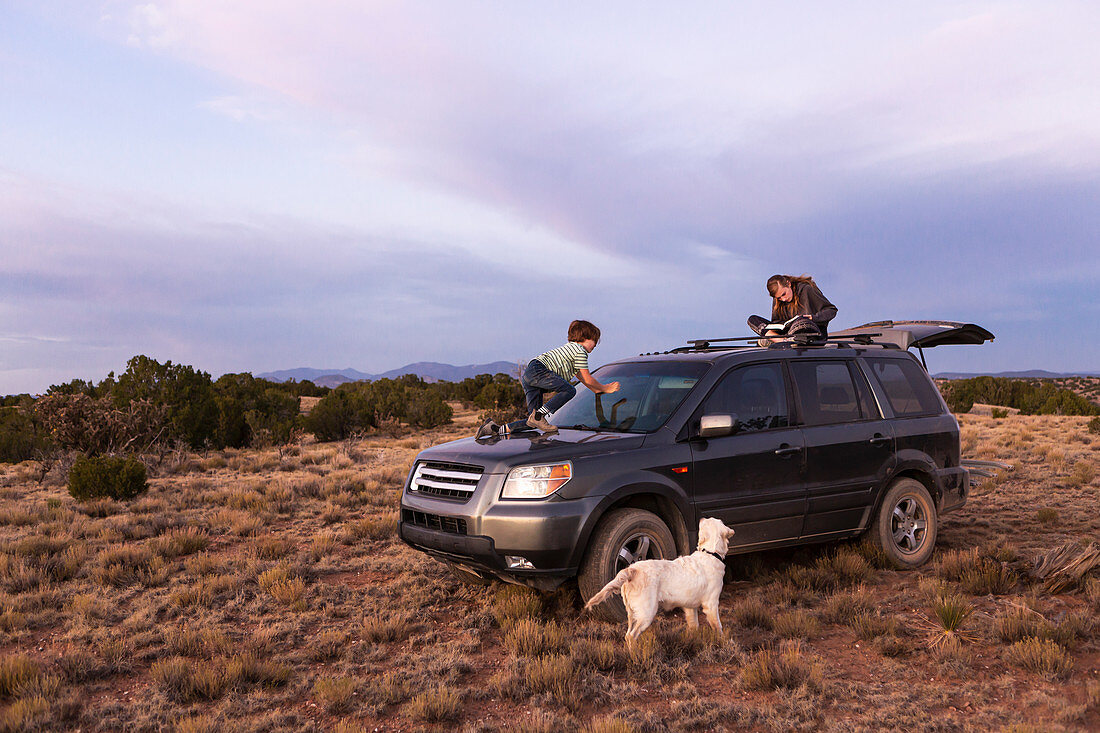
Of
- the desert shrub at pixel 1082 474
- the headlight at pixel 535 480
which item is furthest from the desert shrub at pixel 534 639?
the desert shrub at pixel 1082 474

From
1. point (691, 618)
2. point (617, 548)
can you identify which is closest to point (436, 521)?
point (617, 548)

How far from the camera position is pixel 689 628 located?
5043 mm

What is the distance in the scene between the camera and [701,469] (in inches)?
221

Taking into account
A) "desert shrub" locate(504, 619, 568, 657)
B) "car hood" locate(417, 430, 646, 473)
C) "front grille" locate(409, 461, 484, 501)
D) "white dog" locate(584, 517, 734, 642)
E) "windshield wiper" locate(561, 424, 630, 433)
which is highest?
"windshield wiper" locate(561, 424, 630, 433)

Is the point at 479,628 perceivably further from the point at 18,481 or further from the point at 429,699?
the point at 18,481

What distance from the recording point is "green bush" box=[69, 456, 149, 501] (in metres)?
11.4

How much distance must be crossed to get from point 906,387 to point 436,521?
4813 mm

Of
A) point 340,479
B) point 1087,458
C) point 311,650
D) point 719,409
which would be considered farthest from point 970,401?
point 311,650

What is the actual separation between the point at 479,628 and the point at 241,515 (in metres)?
5.75

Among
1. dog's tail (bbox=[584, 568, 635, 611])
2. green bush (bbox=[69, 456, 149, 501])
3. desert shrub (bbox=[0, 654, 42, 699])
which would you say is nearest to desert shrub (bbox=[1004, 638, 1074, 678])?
dog's tail (bbox=[584, 568, 635, 611])

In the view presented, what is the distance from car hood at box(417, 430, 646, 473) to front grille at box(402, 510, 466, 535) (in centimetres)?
44

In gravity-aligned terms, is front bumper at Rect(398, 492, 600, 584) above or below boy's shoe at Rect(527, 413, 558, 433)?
below

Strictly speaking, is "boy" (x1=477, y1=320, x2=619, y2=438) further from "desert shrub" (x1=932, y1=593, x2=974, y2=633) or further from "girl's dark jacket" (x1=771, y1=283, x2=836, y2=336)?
"desert shrub" (x1=932, y1=593, x2=974, y2=633)

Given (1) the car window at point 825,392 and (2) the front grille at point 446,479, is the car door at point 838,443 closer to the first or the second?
(1) the car window at point 825,392
